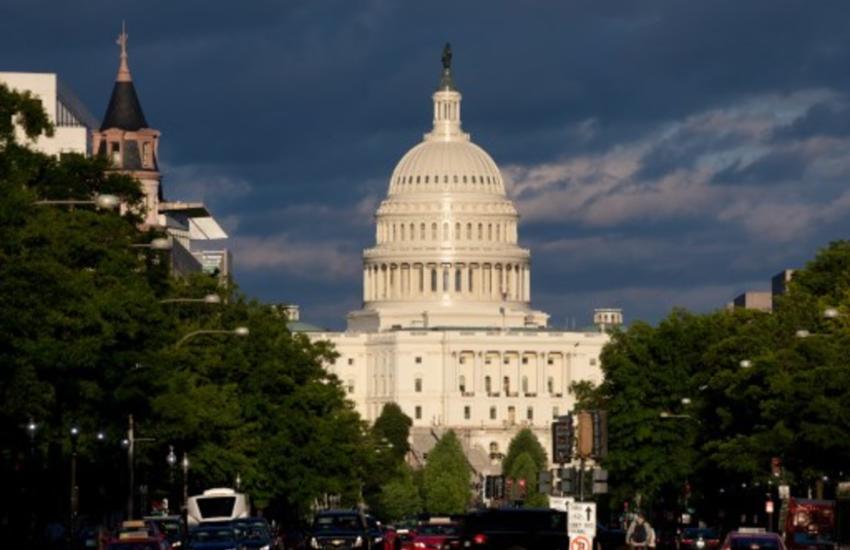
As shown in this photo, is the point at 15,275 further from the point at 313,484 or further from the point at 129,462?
the point at 313,484

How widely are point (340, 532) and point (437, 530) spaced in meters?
7.82

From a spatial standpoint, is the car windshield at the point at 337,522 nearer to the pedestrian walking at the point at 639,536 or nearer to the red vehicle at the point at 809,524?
the red vehicle at the point at 809,524

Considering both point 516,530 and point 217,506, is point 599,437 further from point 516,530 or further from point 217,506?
point 217,506

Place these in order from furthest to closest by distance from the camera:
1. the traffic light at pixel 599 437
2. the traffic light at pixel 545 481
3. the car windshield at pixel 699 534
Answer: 1. the car windshield at pixel 699 534
2. the traffic light at pixel 545 481
3. the traffic light at pixel 599 437

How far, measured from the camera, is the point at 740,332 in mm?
149375

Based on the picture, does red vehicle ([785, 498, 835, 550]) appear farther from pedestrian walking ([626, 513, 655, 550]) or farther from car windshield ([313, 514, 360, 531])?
car windshield ([313, 514, 360, 531])

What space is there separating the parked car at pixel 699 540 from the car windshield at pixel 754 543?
1140 inches

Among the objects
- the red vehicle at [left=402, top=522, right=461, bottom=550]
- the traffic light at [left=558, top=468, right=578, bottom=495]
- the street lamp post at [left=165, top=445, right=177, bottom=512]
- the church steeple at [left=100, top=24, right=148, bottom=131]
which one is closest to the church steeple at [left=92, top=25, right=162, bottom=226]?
the church steeple at [left=100, top=24, right=148, bottom=131]

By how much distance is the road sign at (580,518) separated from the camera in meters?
62.1

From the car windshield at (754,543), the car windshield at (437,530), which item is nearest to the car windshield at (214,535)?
Answer: the car windshield at (437,530)

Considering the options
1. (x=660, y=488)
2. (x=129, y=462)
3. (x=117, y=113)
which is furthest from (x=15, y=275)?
(x=117, y=113)

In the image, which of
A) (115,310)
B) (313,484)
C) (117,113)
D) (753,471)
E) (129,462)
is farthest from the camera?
(117,113)

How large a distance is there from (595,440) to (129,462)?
96.4ft

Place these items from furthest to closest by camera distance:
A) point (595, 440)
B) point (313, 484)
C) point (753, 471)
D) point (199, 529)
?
1. point (313, 484)
2. point (753, 471)
3. point (199, 529)
4. point (595, 440)
